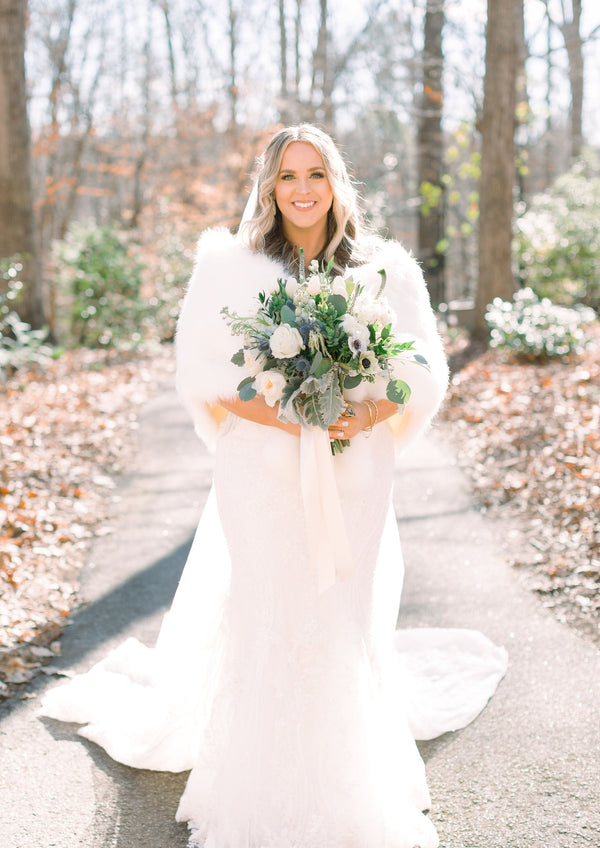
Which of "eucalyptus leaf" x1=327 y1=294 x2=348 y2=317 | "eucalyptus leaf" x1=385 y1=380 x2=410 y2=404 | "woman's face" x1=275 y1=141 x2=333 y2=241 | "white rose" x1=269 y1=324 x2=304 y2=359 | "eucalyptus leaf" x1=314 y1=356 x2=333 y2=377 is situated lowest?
"eucalyptus leaf" x1=385 y1=380 x2=410 y2=404

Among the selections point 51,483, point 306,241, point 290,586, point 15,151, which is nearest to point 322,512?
point 290,586

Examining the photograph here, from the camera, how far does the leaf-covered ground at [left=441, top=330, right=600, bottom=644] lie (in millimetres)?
5332

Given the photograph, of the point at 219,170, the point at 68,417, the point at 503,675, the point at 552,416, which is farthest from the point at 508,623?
the point at 219,170

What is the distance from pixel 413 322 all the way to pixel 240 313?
748 mm

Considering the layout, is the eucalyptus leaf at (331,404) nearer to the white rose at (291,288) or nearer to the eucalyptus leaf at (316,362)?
the eucalyptus leaf at (316,362)

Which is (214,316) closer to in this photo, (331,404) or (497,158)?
(331,404)

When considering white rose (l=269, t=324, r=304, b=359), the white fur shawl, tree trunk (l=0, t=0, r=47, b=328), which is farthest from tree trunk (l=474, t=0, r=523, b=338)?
white rose (l=269, t=324, r=304, b=359)

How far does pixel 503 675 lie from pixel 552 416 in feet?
15.3

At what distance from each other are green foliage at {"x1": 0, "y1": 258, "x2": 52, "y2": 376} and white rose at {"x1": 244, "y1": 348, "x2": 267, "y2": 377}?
25.5ft

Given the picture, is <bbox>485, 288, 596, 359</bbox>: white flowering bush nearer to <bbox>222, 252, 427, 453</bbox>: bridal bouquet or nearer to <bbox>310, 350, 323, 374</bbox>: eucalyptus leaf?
<bbox>222, 252, 427, 453</bbox>: bridal bouquet

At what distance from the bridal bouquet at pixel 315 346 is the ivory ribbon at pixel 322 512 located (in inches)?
4.4

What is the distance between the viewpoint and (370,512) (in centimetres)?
315

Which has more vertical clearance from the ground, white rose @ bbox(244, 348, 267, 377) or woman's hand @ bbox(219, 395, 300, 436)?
white rose @ bbox(244, 348, 267, 377)

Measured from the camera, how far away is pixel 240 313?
3148 mm
